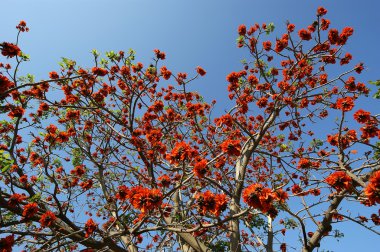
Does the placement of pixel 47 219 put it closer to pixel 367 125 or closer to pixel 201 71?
pixel 367 125

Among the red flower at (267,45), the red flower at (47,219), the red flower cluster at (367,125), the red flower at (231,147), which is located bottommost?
the red flower at (47,219)

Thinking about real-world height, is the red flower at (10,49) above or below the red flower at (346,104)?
above

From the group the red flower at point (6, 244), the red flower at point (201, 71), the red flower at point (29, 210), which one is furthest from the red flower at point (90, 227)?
the red flower at point (201, 71)

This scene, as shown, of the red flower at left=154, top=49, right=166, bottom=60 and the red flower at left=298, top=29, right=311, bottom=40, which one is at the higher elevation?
the red flower at left=154, top=49, right=166, bottom=60

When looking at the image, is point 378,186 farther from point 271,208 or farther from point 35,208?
point 35,208

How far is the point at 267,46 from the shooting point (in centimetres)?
820

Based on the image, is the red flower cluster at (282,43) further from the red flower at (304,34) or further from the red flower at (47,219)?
the red flower at (47,219)

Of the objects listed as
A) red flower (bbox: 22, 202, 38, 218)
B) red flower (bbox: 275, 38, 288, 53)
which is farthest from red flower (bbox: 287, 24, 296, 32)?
red flower (bbox: 22, 202, 38, 218)

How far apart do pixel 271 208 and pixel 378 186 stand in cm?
110

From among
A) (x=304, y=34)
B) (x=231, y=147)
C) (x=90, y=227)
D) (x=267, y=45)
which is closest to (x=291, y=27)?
(x=304, y=34)

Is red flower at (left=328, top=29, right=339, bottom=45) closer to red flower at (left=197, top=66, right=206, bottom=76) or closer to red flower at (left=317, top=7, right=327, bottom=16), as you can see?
red flower at (left=317, top=7, right=327, bottom=16)

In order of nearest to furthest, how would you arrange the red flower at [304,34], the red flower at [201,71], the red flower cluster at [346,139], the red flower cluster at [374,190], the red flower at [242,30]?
1. the red flower cluster at [374,190]
2. the red flower cluster at [346,139]
3. the red flower at [304,34]
4. the red flower at [242,30]
5. the red flower at [201,71]

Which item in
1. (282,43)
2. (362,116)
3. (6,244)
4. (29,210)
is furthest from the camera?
(282,43)

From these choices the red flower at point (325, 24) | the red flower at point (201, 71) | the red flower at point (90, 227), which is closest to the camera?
the red flower at point (90, 227)
